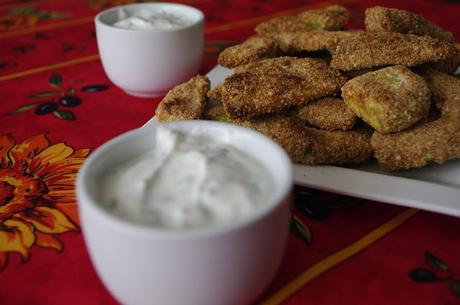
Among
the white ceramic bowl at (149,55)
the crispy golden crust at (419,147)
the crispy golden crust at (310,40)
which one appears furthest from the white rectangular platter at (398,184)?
the white ceramic bowl at (149,55)

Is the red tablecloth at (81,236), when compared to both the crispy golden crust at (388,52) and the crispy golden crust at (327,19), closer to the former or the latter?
the crispy golden crust at (388,52)

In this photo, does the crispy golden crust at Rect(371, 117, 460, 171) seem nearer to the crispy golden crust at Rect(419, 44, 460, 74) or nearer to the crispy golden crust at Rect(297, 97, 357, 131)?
the crispy golden crust at Rect(297, 97, 357, 131)

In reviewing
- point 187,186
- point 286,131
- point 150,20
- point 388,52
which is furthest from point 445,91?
point 150,20

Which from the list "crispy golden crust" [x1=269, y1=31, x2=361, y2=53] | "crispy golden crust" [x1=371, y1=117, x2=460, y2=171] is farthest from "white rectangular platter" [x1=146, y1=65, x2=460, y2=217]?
"crispy golden crust" [x1=269, y1=31, x2=361, y2=53]

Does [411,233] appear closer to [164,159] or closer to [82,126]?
[164,159]

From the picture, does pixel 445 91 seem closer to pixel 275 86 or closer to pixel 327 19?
pixel 275 86
